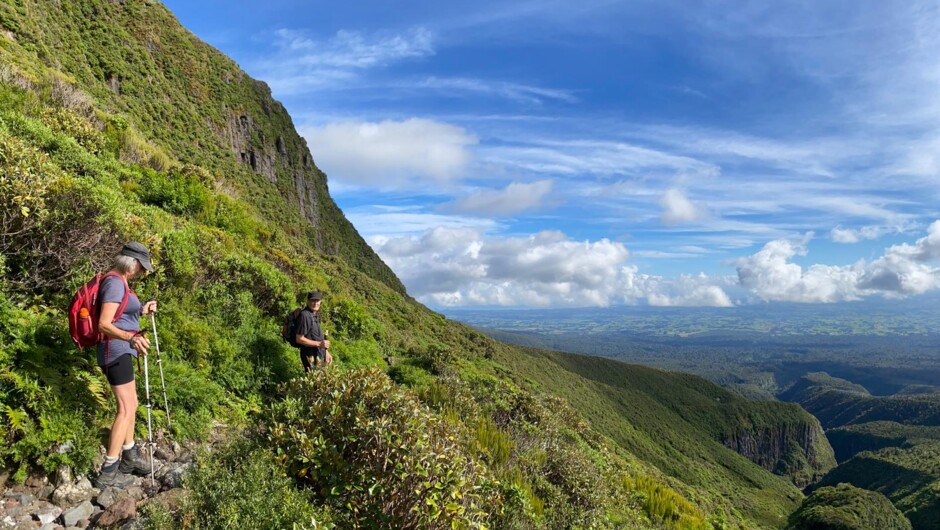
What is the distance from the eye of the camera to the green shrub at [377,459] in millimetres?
4496

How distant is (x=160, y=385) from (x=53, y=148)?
8.17 m

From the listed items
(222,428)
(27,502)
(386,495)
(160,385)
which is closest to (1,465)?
(27,502)

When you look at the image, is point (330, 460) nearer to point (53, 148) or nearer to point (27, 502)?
point (27, 502)

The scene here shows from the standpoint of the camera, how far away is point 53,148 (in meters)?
10.3

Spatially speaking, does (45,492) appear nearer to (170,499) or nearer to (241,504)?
(170,499)

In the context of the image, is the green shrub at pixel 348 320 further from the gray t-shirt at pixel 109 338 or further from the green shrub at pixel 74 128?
the gray t-shirt at pixel 109 338

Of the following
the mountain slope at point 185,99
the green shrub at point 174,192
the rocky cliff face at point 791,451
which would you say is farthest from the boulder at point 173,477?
the rocky cliff face at point 791,451

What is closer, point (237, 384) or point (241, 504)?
point (241, 504)

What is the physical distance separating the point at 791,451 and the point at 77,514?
23047cm

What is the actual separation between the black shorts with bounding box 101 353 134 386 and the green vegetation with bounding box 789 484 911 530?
80504mm

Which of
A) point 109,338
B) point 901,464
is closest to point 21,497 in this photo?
point 109,338

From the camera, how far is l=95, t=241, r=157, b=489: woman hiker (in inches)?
176

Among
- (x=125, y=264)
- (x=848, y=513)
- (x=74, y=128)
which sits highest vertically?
(x=74, y=128)

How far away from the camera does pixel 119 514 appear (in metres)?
4.00
